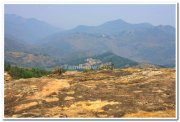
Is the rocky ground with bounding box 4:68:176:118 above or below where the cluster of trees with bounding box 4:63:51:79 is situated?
below

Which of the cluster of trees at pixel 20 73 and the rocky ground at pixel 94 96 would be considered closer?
the rocky ground at pixel 94 96

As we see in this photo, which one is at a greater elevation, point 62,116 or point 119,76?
point 119,76

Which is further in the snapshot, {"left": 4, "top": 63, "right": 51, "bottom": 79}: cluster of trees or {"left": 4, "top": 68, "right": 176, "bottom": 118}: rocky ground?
{"left": 4, "top": 63, "right": 51, "bottom": 79}: cluster of trees

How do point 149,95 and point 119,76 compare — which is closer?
point 149,95

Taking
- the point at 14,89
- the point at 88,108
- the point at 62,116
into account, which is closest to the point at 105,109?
the point at 88,108

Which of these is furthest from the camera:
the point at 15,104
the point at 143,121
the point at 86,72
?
the point at 86,72

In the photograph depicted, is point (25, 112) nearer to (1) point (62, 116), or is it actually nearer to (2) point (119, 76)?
(1) point (62, 116)

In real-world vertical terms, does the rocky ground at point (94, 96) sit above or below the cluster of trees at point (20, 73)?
below

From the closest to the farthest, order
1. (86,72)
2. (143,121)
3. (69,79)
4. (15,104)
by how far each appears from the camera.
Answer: (143,121)
(15,104)
(69,79)
(86,72)
